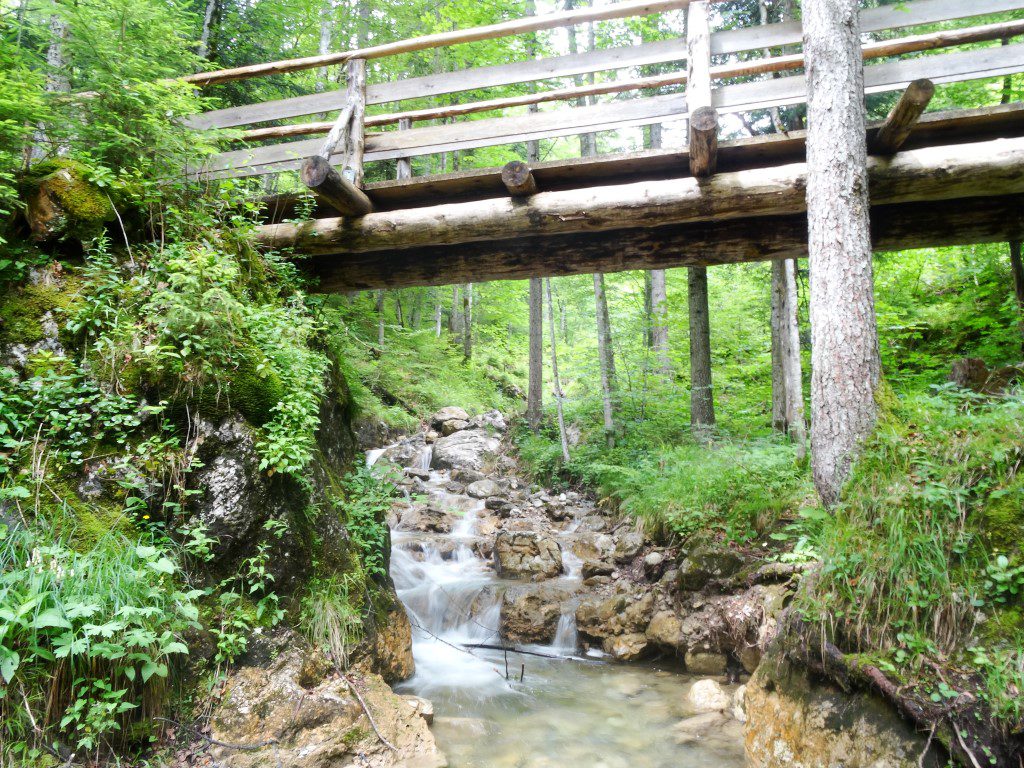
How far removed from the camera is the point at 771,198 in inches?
191

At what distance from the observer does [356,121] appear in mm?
5848

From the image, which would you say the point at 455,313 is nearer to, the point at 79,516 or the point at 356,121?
the point at 356,121

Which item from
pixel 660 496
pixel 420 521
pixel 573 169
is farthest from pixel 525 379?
pixel 573 169

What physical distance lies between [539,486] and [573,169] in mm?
7571

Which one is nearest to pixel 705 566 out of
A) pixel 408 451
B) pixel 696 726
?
pixel 696 726

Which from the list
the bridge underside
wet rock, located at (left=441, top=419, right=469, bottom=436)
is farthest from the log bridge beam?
wet rock, located at (left=441, top=419, right=469, bottom=436)

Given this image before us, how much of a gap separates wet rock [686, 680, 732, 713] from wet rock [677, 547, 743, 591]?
3.27 ft

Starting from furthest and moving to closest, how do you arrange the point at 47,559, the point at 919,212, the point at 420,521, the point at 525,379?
1. the point at 525,379
2. the point at 420,521
3. the point at 919,212
4. the point at 47,559

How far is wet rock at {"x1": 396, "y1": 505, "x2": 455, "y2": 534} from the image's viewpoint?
371 inches

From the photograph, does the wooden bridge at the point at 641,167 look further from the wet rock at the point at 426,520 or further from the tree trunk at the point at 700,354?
the wet rock at the point at 426,520

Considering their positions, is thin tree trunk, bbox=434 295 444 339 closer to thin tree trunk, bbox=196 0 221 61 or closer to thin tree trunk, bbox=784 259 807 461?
thin tree trunk, bbox=196 0 221 61

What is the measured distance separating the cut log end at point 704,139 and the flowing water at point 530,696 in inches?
189

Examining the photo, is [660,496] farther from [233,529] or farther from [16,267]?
[16,267]

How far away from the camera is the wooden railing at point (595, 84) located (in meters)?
4.80
